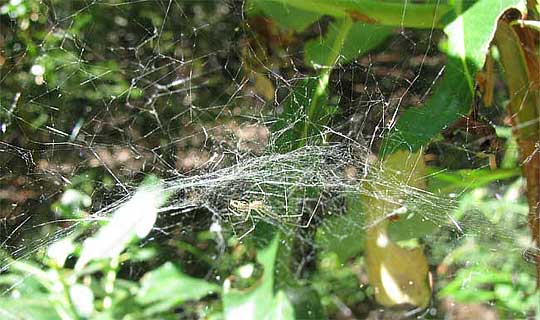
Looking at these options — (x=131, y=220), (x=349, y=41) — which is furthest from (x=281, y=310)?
(x=349, y=41)

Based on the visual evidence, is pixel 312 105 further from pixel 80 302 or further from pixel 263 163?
pixel 80 302

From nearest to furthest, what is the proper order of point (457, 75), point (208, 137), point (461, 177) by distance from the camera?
point (457, 75) < point (461, 177) < point (208, 137)

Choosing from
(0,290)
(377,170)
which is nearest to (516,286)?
(377,170)

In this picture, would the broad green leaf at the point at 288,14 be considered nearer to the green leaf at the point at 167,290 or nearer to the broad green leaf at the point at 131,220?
the broad green leaf at the point at 131,220

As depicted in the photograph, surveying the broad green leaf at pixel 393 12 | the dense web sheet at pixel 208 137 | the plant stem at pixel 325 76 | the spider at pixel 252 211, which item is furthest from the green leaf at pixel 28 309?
the broad green leaf at pixel 393 12

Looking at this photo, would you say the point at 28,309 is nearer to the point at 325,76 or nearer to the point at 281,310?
the point at 281,310

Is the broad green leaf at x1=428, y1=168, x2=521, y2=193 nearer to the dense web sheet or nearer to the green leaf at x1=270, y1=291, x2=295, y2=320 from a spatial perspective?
the dense web sheet

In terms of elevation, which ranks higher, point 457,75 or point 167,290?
point 457,75
